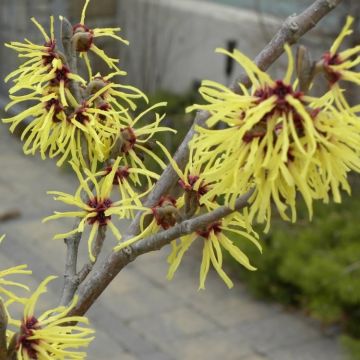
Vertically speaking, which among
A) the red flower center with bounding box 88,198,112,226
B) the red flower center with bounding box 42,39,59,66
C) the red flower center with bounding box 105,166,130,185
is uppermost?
the red flower center with bounding box 42,39,59,66

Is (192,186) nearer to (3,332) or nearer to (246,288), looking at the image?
(3,332)

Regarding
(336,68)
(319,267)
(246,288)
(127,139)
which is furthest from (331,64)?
(246,288)

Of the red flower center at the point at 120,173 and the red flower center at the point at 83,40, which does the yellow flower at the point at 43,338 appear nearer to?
the red flower center at the point at 120,173

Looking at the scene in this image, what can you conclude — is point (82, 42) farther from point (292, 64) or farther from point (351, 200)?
point (351, 200)

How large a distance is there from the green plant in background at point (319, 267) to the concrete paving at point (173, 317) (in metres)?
0.08

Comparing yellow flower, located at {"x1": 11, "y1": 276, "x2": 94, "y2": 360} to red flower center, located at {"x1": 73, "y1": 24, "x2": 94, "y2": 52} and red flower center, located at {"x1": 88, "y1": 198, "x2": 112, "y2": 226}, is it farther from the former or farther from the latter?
red flower center, located at {"x1": 73, "y1": 24, "x2": 94, "y2": 52}

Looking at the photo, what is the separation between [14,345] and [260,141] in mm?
263

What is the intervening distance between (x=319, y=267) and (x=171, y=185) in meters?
2.19

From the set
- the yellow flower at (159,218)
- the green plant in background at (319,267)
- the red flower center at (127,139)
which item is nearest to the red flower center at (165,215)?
the yellow flower at (159,218)

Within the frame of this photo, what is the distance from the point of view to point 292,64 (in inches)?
23.5

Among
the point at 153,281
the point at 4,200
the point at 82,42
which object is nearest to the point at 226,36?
the point at 4,200

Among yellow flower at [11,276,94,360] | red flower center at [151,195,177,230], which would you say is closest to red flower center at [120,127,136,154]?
red flower center at [151,195,177,230]

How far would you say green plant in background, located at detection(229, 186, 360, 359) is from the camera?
2.88 m

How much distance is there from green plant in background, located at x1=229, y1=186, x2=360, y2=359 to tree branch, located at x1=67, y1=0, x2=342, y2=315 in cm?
193
